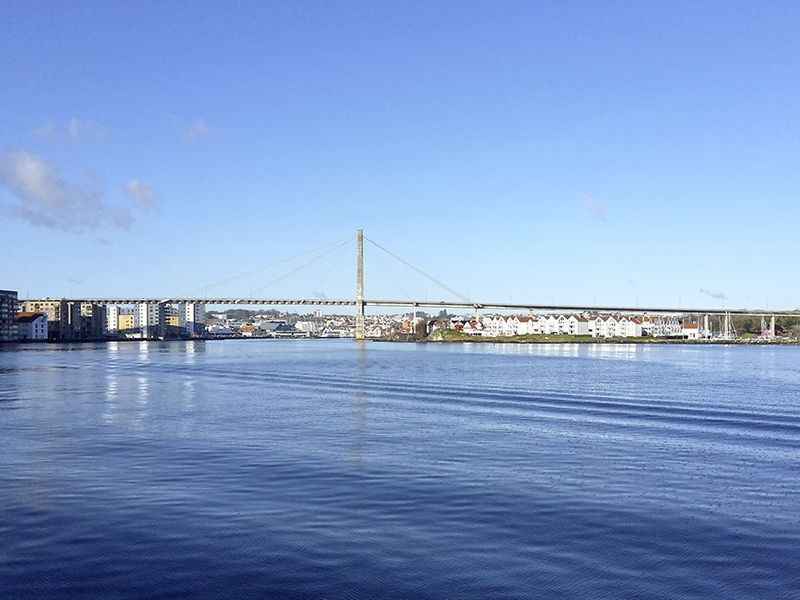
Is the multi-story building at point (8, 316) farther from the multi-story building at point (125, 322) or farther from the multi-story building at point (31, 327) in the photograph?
the multi-story building at point (125, 322)

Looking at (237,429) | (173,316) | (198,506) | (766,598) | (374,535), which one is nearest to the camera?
(766,598)

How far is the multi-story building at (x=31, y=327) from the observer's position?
3198 inches

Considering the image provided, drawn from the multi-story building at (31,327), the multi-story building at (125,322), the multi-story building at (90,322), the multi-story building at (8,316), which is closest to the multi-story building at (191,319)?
the multi-story building at (125,322)

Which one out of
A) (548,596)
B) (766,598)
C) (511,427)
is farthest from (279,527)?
(511,427)

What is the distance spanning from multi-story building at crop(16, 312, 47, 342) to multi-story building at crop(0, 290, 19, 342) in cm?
350

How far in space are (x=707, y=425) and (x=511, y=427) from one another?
3.45 m

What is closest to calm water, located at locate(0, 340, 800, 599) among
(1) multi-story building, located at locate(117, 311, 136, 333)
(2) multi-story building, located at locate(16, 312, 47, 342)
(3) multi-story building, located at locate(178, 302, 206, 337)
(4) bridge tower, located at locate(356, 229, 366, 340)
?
(4) bridge tower, located at locate(356, 229, 366, 340)

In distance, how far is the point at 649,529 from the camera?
272 inches

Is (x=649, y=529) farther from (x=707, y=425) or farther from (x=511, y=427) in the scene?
(x=707, y=425)

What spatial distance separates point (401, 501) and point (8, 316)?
7722cm

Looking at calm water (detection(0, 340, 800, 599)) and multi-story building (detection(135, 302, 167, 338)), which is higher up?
multi-story building (detection(135, 302, 167, 338))

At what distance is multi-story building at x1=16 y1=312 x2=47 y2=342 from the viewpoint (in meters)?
81.2

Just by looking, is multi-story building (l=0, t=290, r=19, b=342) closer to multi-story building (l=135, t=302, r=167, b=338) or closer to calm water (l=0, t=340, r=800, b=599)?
multi-story building (l=135, t=302, r=167, b=338)

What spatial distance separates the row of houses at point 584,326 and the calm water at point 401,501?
74687mm
